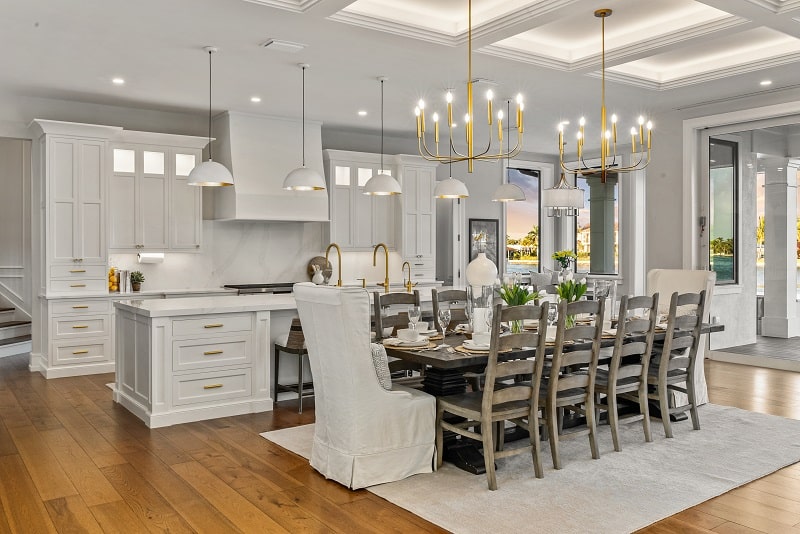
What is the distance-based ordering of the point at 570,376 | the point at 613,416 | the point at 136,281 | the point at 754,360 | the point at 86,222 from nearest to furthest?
1. the point at 570,376
2. the point at 613,416
3. the point at 86,222
4. the point at 754,360
5. the point at 136,281

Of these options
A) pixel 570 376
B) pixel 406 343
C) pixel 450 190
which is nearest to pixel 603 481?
pixel 570 376

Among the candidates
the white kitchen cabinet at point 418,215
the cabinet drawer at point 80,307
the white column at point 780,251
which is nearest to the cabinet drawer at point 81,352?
the cabinet drawer at point 80,307

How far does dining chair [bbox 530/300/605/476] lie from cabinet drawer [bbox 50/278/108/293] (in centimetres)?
489

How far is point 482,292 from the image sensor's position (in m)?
4.35

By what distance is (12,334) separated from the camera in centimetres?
860

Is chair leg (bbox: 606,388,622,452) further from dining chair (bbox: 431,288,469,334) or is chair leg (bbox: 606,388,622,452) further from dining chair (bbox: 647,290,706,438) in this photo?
dining chair (bbox: 431,288,469,334)

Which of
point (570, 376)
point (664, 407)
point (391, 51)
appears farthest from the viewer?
point (391, 51)

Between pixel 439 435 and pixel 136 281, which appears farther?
pixel 136 281

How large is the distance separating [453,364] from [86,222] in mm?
4954

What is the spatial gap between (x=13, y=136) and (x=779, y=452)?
7344mm

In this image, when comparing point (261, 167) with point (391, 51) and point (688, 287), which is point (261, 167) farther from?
point (688, 287)

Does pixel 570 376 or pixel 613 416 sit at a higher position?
pixel 570 376

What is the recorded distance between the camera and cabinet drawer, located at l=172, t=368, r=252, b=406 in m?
4.95

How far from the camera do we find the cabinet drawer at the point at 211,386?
16.2 feet
